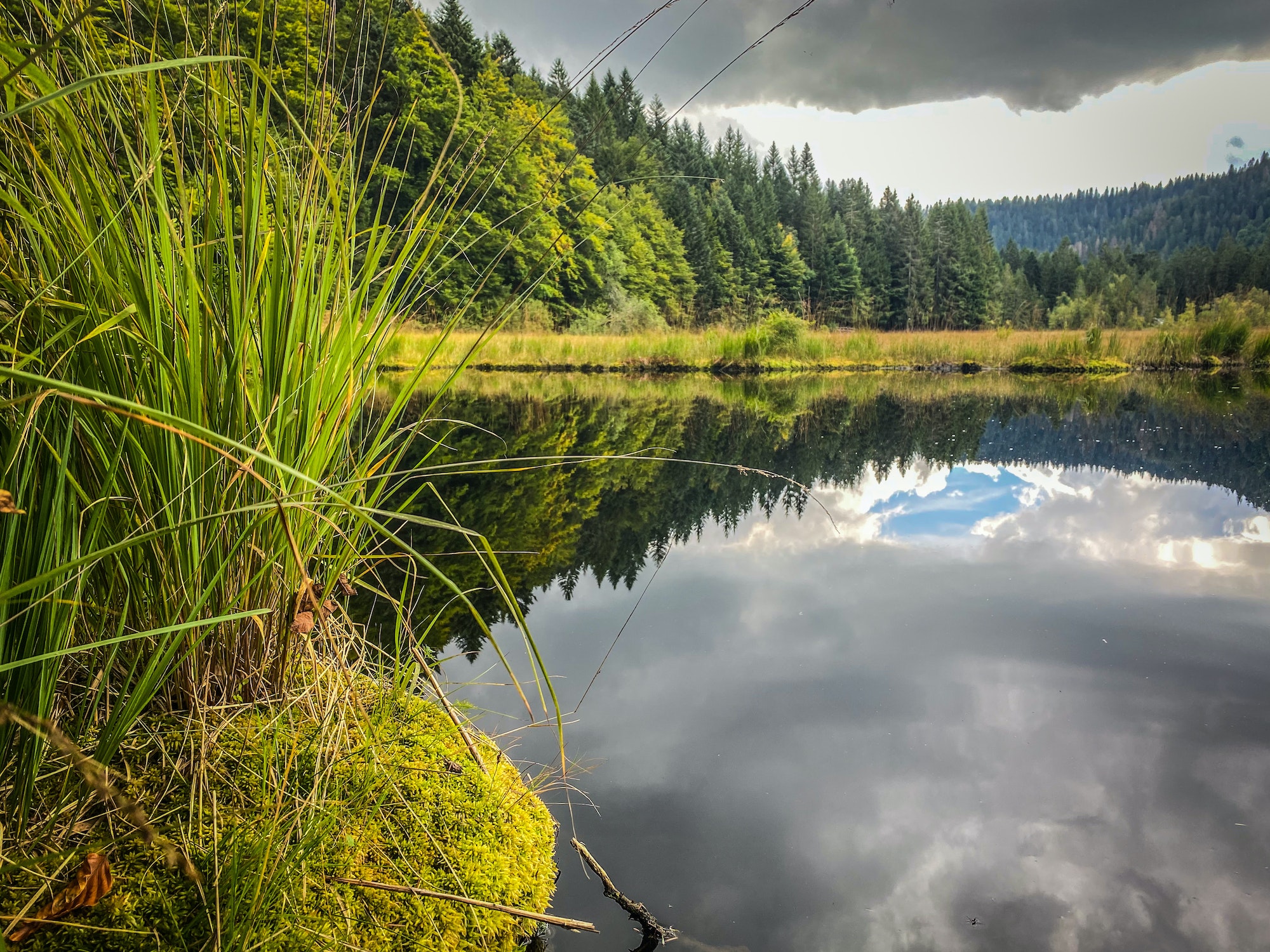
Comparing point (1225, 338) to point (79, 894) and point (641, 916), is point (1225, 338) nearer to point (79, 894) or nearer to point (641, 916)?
point (641, 916)

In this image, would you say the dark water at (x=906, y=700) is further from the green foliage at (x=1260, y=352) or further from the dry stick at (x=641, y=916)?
the green foliage at (x=1260, y=352)

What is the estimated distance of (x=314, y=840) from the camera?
75cm

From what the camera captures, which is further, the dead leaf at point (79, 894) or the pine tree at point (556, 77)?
the pine tree at point (556, 77)

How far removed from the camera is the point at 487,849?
98cm

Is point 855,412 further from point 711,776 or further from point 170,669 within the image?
point 170,669

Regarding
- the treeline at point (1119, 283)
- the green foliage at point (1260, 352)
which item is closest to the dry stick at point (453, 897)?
the green foliage at point (1260, 352)

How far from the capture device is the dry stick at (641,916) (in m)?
0.92

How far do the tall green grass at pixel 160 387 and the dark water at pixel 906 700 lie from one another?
592 mm

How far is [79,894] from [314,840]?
20 cm

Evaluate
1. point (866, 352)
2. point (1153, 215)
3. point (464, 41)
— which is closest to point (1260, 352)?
point (866, 352)

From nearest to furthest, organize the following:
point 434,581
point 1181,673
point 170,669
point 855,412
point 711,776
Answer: point 170,669 → point 711,776 → point 1181,673 → point 434,581 → point 855,412

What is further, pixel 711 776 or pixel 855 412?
pixel 855 412

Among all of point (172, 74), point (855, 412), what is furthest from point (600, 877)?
point (855, 412)

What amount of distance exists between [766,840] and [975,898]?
31 cm
